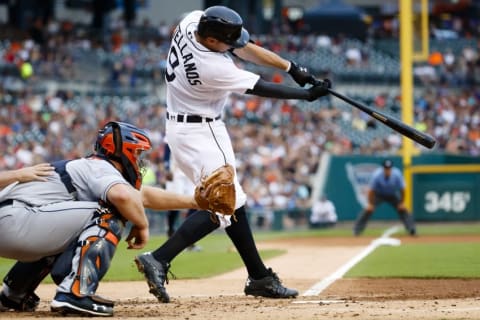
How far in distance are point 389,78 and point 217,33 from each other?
76.0 feet

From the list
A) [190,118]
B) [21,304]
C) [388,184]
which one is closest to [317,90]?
[190,118]

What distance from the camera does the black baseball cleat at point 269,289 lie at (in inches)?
270

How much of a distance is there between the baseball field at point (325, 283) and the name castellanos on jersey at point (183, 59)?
144 centimetres

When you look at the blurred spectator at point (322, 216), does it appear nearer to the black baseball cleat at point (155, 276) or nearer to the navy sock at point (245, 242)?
the navy sock at point (245, 242)

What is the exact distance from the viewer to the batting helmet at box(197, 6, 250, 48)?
6.50 metres

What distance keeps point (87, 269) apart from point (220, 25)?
187 cm

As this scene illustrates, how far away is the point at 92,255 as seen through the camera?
5.53 metres

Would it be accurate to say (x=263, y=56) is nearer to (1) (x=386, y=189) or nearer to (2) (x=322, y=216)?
(1) (x=386, y=189)

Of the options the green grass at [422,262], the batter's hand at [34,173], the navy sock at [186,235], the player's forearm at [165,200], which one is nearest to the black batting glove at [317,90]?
the navy sock at [186,235]

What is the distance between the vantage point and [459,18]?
37844 millimetres

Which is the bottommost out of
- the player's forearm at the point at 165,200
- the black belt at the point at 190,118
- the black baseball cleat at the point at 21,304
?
the black baseball cleat at the point at 21,304

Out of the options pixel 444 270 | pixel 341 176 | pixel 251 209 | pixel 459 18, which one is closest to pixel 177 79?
pixel 444 270

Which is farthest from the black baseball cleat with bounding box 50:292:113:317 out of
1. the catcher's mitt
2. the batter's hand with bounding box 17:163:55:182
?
the catcher's mitt

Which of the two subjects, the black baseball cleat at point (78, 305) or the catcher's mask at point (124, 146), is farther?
the catcher's mask at point (124, 146)
